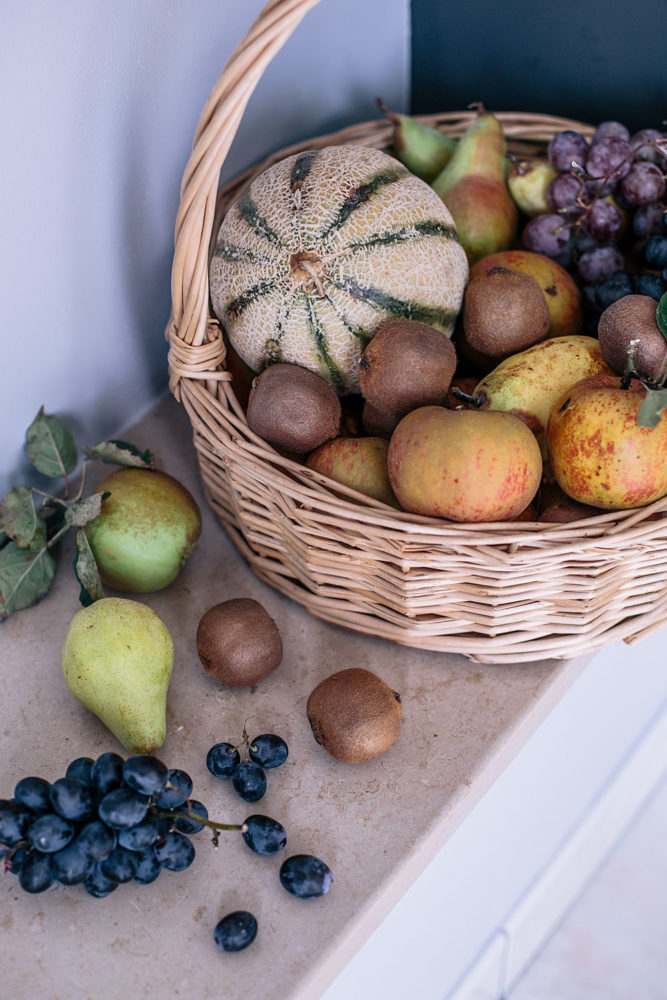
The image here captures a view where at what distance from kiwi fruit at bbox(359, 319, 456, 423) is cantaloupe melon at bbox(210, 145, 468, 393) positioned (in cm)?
6

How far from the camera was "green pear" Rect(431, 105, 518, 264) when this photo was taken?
97 centimetres

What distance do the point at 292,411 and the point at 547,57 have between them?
2.25 ft

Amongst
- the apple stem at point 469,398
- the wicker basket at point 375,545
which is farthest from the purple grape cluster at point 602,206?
the wicker basket at point 375,545

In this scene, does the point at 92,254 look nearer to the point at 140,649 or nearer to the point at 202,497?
the point at 202,497

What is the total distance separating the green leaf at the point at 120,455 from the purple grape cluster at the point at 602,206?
0.50 m

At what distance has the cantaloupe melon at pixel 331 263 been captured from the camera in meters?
0.80

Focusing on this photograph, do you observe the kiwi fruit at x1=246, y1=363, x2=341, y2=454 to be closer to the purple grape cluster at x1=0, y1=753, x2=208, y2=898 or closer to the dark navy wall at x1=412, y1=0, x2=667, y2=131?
the purple grape cluster at x1=0, y1=753, x2=208, y2=898

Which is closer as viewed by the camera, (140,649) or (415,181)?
(140,649)

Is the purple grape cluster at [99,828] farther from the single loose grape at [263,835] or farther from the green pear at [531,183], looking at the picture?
the green pear at [531,183]

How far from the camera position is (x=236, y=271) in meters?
0.82

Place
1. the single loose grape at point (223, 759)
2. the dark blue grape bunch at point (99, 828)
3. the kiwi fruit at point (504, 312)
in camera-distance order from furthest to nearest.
→ the kiwi fruit at point (504, 312), the single loose grape at point (223, 759), the dark blue grape bunch at point (99, 828)

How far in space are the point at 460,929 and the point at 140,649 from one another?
1.75ft

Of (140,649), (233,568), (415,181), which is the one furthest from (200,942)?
(415,181)

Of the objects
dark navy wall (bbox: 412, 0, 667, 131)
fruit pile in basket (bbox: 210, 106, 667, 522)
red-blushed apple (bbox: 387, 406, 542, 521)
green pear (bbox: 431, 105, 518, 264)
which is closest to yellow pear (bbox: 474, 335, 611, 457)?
fruit pile in basket (bbox: 210, 106, 667, 522)
